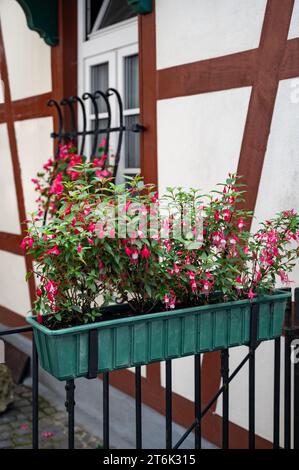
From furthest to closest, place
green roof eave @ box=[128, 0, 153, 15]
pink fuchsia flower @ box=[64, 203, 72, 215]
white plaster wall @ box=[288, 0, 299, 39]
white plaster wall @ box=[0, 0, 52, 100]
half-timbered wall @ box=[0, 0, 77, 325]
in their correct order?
1. white plaster wall @ box=[0, 0, 52, 100]
2. half-timbered wall @ box=[0, 0, 77, 325]
3. green roof eave @ box=[128, 0, 153, 15]
4. white plaster wall @ box=[288, 0, 299, 39]
5. pink fuchsia flower @ box=[64, 203, 72, 215]

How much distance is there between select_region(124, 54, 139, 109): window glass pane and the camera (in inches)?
169

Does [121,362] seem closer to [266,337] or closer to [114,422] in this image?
[266,337]

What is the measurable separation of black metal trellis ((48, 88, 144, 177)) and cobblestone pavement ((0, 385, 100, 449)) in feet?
5.85

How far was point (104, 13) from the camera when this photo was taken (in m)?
4.67

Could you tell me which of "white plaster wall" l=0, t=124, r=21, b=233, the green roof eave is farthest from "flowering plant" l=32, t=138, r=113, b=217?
the green roof eave

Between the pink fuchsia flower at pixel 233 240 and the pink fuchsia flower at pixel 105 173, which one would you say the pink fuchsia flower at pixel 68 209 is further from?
the pink fuchsia flower at pixel 105 173

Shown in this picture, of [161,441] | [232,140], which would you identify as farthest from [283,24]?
[161,441]

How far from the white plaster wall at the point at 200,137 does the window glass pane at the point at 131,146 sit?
56 cm

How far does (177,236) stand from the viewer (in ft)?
6.87

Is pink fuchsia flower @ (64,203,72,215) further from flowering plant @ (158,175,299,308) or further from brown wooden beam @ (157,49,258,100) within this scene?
brown wooden beam @ (157,49,258,100)

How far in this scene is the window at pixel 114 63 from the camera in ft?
14.2

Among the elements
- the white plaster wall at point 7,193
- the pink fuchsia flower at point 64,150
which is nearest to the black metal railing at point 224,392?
the pink fuchsia flower at point 64,150

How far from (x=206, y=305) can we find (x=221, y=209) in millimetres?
337
